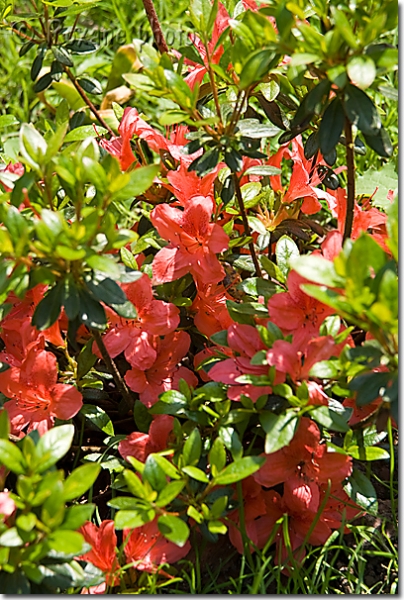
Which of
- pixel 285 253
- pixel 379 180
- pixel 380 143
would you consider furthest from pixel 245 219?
pixel 379 180

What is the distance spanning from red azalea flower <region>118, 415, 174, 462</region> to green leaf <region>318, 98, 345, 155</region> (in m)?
0.61

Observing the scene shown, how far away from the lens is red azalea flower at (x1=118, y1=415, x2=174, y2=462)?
147cm

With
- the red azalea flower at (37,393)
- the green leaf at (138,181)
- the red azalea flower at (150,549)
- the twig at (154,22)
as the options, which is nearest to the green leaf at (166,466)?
the red azalea flower at (150,549)

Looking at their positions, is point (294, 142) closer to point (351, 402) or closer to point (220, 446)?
point (351, 402)

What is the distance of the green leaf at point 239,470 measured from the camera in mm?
1273

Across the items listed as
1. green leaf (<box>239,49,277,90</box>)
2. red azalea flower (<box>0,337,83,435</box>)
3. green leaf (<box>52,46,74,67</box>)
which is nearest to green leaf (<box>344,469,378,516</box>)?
→ red azalea flower (<box>0,337,83,435</box>)

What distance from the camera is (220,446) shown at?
1.31 m

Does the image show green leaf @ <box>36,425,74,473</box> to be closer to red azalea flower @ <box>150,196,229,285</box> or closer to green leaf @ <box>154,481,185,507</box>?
green leaf @ <box>154,481,185,507</box>

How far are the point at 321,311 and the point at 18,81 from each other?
7.17 ft

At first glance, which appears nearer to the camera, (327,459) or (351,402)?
(327,459)

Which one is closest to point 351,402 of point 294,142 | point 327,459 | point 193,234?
point 327,459

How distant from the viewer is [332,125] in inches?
50.6

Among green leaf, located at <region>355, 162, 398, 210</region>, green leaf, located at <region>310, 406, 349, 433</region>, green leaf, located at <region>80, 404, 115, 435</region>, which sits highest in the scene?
green leaf, located at <region>310, 406, 349, 433</region>

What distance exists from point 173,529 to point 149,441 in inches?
10.4
